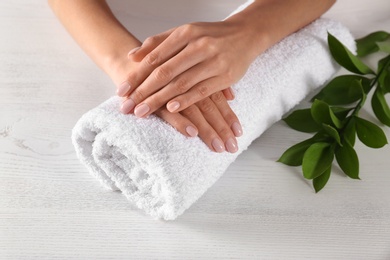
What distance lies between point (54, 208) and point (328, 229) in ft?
1.36

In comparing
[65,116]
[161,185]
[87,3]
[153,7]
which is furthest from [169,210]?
[153,7]

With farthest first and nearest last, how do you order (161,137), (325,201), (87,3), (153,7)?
(153,7), (87,3), (325,201), (161,137)

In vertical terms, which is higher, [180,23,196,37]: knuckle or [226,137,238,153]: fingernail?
[180,23,196,37]: knuckle

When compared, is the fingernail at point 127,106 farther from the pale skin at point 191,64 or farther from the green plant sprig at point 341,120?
the green plant sprig at point 341,120

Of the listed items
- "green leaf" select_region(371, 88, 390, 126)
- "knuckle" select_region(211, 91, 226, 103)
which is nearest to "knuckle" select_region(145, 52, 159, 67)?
"knuckle" select_region(211, 91, 226, 103)

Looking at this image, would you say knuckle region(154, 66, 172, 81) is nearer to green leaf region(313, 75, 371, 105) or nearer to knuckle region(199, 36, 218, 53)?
knuckle region(199, 36, 218, 53)

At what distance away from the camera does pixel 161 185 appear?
2.90 ft

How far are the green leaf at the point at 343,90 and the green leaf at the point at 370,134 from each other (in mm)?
90

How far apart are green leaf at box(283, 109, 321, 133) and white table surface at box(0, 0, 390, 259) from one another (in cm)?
2

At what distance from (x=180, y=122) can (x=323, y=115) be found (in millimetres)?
249

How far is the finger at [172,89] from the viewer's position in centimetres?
90

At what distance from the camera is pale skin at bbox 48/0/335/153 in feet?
3.00

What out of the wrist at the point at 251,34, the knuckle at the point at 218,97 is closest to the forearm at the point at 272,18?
the wrist at the point at 251,34

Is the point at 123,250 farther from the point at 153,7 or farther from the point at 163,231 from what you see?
the point at 153,7
